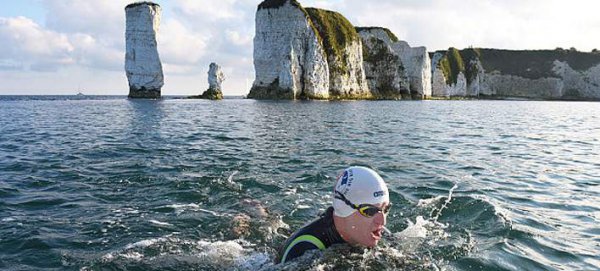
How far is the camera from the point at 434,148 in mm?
19234

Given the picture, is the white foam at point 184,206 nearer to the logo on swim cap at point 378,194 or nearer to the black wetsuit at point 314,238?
the black wetsuit at point 314,238

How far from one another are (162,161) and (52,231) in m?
7.45

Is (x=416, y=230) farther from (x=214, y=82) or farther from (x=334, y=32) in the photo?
(x=334, y=32)

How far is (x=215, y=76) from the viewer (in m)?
98.1

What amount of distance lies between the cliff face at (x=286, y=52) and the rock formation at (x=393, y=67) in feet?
102

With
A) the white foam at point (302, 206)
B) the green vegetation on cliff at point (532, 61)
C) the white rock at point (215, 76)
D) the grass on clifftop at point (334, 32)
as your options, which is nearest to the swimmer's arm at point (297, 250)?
the white foam at point (302, 206)

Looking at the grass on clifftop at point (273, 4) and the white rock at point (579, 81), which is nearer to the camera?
the grass on clifftop at point (273, 4)

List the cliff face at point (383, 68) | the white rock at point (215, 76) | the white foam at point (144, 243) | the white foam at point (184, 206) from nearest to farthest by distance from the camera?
the white foam at point (144, 243), the white foam at point (184, 206), the white rock at point (215, 76), the cliff face at point (383, 68)

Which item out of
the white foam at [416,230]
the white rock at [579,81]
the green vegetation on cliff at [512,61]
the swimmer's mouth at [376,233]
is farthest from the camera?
the green vegetation on cliff at [512,61]

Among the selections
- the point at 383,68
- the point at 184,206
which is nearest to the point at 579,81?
the point at 383,68

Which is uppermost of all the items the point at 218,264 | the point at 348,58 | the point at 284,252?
the point at 348,58

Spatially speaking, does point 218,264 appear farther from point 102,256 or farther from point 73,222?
point 73,222

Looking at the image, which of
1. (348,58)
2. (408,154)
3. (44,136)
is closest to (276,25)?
(348,58)

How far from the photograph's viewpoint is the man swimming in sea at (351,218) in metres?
5.06
